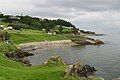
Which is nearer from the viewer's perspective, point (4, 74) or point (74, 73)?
point (4, 74)

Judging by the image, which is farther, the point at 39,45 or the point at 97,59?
the point at 39,45

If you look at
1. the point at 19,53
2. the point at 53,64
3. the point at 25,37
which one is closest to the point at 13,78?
the point at 53,64

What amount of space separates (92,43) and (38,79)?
165 m

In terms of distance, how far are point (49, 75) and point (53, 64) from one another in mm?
13317

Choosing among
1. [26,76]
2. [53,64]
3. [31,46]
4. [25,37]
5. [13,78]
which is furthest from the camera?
[25,37]

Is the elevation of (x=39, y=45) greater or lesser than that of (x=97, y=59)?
lesser

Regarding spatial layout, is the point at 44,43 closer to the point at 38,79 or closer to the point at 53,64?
the point at 53,64

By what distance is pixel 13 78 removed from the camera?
3297cm

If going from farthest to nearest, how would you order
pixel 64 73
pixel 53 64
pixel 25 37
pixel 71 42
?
1. pixel 71 42
2. pixel 25 37
3. pixel 53 64
4. pixel 64 73

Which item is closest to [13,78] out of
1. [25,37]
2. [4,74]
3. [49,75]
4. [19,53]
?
[4,74]

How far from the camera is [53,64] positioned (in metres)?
50.1

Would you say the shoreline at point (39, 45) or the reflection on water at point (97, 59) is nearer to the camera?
the reflection on water at point (97, 59)

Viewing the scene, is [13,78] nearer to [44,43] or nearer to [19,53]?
[19,53]

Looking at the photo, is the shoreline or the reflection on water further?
the shoreline
